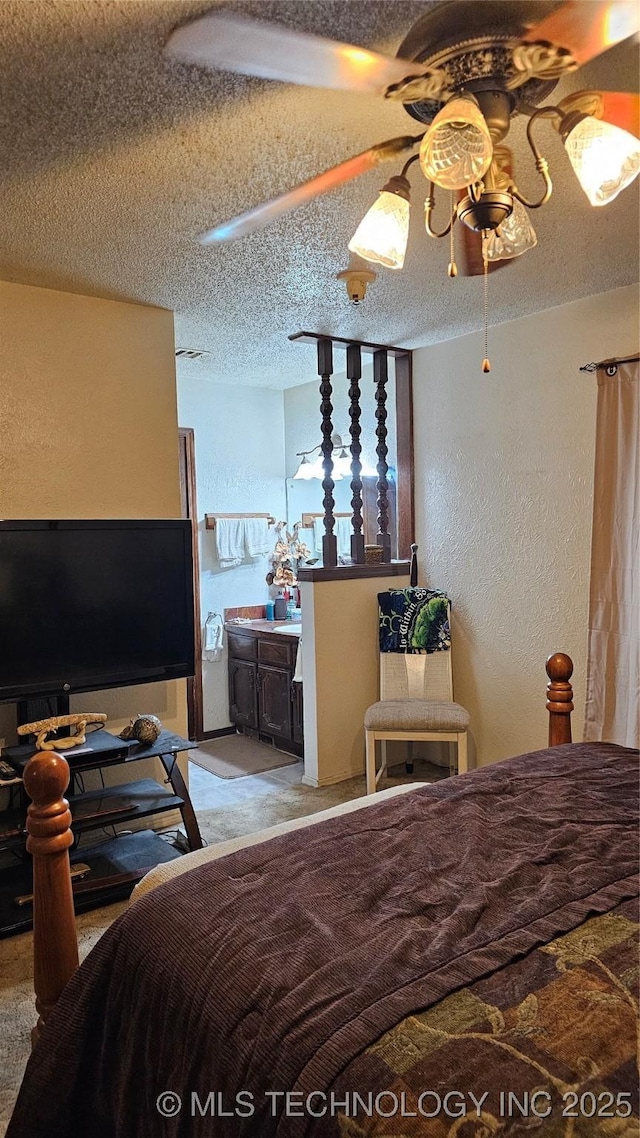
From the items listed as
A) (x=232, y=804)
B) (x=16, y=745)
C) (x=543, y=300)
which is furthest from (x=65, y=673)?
(x=543, y=300)

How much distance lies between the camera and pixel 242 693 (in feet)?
15.8

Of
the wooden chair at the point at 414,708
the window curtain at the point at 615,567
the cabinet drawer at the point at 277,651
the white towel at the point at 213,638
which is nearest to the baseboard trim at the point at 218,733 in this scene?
the white towel at the point at 213,638

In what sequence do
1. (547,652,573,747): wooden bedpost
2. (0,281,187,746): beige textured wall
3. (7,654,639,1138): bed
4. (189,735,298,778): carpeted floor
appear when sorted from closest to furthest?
(7,654,639,1138): bed
(547,652,573,747): wooden bedpost
(0,281,187,746): beige textured wall
(189,735,298,778): carpeted floor

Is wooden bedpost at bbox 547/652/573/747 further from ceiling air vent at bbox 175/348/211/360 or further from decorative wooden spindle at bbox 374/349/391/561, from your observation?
ceiling air vent at bbox 175/348/211/360

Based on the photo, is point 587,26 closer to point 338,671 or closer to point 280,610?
point 338,671

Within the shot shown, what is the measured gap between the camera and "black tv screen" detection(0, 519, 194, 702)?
8.69 feet

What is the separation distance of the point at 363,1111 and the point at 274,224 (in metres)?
2.29

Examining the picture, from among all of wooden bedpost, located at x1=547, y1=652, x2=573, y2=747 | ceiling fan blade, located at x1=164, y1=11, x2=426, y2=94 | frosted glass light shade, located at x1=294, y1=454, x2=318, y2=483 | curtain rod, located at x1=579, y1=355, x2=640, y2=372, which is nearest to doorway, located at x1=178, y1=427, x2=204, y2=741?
frosted glass light shade, located at x1=294, y1=454, x2=318, y2=483

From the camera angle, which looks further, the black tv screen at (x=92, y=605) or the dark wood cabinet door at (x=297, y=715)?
the dark wood cabinet door at (x=297, y=715)

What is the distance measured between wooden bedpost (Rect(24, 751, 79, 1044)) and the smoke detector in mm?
2119

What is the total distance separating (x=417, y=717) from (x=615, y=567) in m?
1.16

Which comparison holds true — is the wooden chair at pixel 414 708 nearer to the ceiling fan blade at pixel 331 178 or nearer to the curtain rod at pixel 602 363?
the curtain rod at pixel 602 363

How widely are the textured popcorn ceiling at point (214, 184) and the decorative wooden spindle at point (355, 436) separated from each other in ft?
1.19

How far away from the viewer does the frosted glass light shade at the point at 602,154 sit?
4.12 ft
